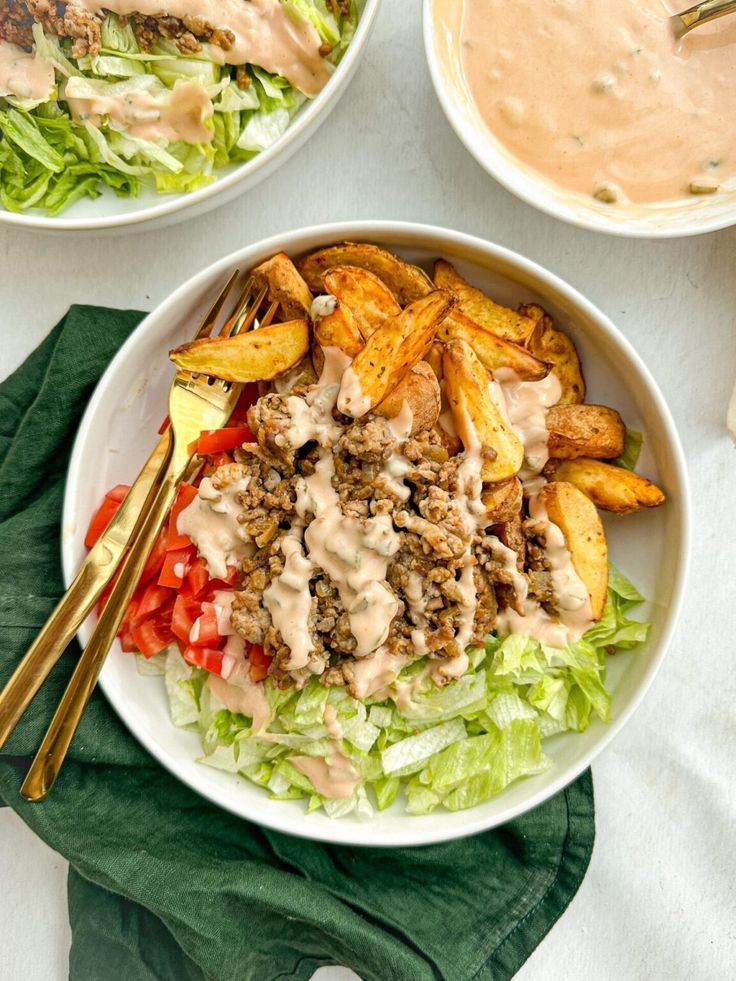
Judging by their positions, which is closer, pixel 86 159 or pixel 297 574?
pixel 297 574

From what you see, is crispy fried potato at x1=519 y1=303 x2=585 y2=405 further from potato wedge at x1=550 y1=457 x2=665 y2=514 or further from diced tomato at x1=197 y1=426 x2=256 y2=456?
diced tomato at x1=197 y1=426 x2=256 y2=456

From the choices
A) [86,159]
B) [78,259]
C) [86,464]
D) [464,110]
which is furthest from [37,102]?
[464,110]

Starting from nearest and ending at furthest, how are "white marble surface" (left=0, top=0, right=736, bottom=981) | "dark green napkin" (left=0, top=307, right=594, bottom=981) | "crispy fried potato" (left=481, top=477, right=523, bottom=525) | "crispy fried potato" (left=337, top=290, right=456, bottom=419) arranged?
"crispy fried potato" (left=337, top=290, right=456, bottom=419)
"crispy fried potato" (left=481, top=477, right=523, bottom=525)
"dark green napkin" (left=0, top=307, right=594, bottom=981)
"white marble surface" (left=0, top=0, right=736, bottom=981)

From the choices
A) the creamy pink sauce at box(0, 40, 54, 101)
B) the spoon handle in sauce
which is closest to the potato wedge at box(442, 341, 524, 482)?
the spoon handle in sauce

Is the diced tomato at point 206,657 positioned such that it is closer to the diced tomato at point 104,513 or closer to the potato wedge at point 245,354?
the diced tomato at point 104,513

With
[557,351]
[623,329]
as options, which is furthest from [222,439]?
[623,329]

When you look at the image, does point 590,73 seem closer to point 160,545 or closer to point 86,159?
point 86,159

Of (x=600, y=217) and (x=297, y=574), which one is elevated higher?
(x=600, y=217)
